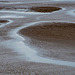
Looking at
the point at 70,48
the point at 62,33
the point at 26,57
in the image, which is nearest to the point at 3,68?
the point at 26,57

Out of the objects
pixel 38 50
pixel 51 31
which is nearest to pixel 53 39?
pixel 51 31

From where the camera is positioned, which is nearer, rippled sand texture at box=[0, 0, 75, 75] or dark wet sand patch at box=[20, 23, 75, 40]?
rippled sand texture at box=[0, 0, 75, 75]

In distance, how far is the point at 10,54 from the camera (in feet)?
28.2

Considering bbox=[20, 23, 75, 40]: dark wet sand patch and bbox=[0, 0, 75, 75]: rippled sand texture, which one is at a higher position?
bbox=[0, 0, 75, 75]: rippled sand texture

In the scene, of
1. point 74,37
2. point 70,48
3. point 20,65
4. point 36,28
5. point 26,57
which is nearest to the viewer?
point 20,65

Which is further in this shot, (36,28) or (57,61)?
(36,28)

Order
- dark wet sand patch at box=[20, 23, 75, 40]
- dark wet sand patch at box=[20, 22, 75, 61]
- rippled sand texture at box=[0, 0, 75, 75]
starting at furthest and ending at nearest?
dark wet sand patch at box=[20, 23, 75, 40] < dark wet sand patch at box=[20, 22, 75, 61] < rippled sand texture at box=[0, 0, 75, 75]

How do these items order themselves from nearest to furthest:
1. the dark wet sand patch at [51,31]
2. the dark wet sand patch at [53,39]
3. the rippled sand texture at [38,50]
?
the rippled sand texture at [38,50] → the dark wet sand patch at [53,39] → the dark wet sand patch at [51,31]

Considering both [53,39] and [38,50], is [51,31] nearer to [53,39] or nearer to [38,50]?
[53,39]

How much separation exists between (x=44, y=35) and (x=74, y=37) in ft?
5.00

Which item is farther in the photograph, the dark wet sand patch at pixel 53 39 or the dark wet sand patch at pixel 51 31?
the dark wet sand patch at pixel 51 31

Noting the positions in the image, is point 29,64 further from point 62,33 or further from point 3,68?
point 62,33

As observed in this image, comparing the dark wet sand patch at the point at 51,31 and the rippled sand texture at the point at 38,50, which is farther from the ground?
the rippled sand texture at the point at 38,50

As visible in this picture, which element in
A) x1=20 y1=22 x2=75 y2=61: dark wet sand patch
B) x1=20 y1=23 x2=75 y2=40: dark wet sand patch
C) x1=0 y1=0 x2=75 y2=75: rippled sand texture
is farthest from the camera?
x1=20 y1=23 x2=75 y2=40: dark wet sand patch
